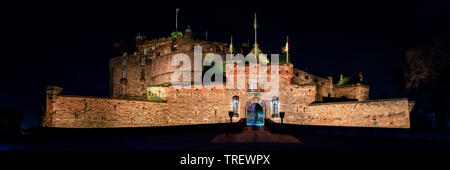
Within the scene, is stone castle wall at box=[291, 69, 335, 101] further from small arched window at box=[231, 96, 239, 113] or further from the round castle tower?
small arched window at box=[231, 96, 239, 113]

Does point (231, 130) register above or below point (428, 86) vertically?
below

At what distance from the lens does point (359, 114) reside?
23.6 metres

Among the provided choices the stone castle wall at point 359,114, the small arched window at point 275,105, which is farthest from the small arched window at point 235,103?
the stone castle wall at point 359,114

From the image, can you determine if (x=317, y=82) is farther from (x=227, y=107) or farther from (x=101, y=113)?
(x=101, y=113)

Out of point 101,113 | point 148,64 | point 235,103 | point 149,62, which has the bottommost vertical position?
point 101,113

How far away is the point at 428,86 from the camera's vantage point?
63.6 feet

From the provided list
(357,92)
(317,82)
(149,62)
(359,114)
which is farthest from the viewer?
(149,62)

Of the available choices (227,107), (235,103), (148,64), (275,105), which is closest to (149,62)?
(148,64)

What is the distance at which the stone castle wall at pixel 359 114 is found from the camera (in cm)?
2220

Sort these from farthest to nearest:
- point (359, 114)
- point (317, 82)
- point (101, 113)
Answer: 1. point (317, 82)
2. point (101, 113)
3. point (359, 114)

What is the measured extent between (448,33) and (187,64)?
87.0ft
